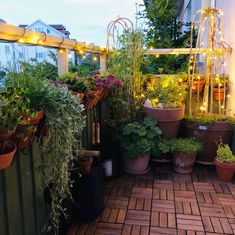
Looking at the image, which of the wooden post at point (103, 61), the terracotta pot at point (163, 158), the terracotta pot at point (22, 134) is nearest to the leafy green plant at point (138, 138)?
the terracotta pot at point (163, 158)

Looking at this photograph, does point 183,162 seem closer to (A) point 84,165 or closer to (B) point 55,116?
(A) point 84,165

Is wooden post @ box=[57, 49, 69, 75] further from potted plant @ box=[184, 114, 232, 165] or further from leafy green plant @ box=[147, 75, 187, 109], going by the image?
potted plant @ box=[184, 114, 232, 165]

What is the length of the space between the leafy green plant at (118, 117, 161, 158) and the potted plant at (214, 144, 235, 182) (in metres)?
0.68

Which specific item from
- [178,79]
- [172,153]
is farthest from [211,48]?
[172,153]

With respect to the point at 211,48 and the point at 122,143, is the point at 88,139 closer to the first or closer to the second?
the point at 122,143

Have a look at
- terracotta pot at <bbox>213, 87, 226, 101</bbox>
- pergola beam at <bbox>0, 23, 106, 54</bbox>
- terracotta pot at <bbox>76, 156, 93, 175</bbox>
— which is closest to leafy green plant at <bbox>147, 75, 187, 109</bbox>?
terracotta pot at <bbox>213, 87, 226, 101</bbox>

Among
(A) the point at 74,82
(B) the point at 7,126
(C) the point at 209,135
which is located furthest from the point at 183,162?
(B) the point at 7,126

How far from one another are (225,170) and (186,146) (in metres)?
0.47

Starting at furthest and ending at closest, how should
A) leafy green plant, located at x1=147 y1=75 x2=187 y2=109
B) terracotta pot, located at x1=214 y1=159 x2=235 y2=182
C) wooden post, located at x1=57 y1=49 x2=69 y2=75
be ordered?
1. leafy green plant, located at x1=147 y1=75 x2=187 y2=109
2. terracotta pot, located at x1=214 y1=159 x2=235 y2=182
3. wooden post, located at x1=57 y1=49 x2=69 y2=75

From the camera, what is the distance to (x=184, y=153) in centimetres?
306

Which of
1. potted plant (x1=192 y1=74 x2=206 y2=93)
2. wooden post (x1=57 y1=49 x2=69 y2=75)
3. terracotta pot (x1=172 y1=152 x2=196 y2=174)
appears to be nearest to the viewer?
wooden post (x1=57 y1=49 x2=69 y2=75)

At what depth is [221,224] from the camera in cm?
216

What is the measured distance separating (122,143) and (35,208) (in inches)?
58.9

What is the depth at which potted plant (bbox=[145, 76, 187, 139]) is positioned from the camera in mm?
3172
